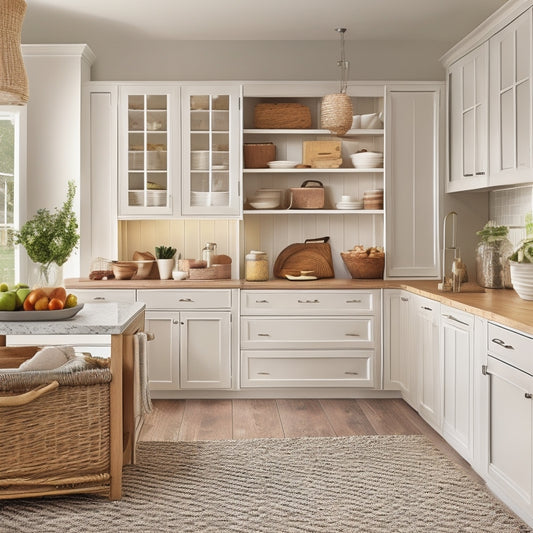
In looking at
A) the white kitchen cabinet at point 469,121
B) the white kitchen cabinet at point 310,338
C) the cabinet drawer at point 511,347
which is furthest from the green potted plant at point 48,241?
the white kitchen cabinet at point 469,121

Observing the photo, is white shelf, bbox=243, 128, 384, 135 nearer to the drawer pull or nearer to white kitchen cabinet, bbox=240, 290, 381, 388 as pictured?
white kitchen cabinet, bbox=240, 290, 381, 388

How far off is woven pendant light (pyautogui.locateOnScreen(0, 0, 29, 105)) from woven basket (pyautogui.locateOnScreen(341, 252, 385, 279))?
319cm

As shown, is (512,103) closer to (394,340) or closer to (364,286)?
(364,286)

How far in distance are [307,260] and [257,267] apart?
1.64 ft

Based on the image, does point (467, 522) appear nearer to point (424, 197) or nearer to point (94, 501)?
point (94, 501)

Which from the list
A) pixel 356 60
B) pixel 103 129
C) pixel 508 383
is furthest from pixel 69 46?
pixel 508 383

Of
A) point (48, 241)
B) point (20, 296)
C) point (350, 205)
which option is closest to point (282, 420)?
point (350, 205)

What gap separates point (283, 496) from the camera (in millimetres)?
→ 3471

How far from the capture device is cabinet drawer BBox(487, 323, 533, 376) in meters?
3.02

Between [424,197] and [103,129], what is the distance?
8.39 ft

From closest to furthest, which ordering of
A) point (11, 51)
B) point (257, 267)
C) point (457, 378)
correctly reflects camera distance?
point (11, 51)
point (457, 378)
point (257, 267)

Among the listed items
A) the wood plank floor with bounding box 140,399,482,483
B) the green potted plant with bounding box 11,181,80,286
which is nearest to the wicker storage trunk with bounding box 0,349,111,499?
the wood plank floor with bounding box 140,399,482,483

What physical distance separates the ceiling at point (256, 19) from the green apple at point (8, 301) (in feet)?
8.07

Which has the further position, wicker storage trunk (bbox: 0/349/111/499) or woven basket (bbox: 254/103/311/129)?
woven basket (bbox: 254/103/311/129)
